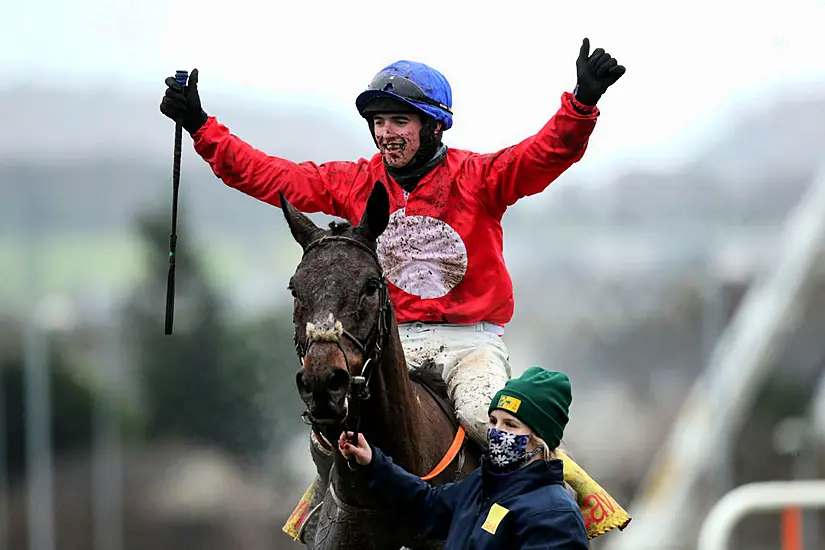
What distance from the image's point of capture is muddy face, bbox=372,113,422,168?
186 inches

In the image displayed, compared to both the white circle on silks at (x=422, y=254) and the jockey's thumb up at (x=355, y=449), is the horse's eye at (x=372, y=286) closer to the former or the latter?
the jockey's thumb up at (x=355, y=449)

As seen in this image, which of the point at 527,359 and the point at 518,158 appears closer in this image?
the point at 518,158

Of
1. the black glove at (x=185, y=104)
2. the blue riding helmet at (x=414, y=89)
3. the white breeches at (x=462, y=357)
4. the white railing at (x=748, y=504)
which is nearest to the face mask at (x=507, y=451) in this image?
the white breeches at (x=462, y=357)

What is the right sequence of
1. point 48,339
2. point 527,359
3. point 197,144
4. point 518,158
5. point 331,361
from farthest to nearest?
point 48,339
point 527,359
point 197,144
point 518,158
point 331,361

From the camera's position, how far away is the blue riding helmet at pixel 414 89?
15.4ft

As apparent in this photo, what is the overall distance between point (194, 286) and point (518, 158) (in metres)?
7.60

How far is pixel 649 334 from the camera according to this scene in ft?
41.5

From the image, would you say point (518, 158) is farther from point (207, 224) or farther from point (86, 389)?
point (86, 389)

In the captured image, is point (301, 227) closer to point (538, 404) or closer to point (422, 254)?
point (422, 254)

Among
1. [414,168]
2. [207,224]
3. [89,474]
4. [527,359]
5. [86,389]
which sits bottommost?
[89,474]

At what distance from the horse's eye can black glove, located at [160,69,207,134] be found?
154cm

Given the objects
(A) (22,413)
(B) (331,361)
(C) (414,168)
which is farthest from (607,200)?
(B) (331,361)

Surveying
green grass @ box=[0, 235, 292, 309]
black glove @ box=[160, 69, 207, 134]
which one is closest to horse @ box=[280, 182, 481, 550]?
black glove @ box=[160, 69, 207, 134]

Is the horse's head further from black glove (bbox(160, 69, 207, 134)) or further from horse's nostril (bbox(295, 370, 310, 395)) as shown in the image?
black glove (bbox(160, 69, 207, 134))
